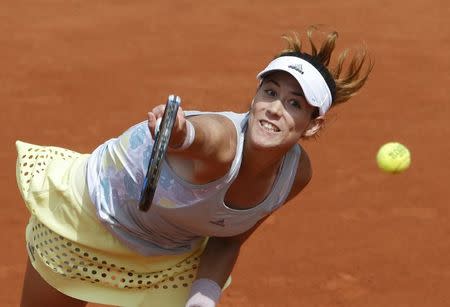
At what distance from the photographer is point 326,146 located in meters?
6.02

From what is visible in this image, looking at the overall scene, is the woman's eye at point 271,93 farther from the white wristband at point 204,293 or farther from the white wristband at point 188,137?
the white wristband at point 204,293

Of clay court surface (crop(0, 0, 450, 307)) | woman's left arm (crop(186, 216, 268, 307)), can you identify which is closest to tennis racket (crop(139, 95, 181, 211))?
woman's left arm (crop(186, 216, 268, 307))

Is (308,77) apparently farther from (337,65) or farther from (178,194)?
(178,194)

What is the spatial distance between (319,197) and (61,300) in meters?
2.29

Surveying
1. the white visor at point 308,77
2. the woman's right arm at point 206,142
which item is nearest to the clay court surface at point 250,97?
the white visor at point 308,77

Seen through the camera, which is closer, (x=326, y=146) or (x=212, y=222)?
(x=212, y=222)

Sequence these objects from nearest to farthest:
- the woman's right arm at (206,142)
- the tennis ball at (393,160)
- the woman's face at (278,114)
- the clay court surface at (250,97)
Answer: the woman's right arm at (206,142) < the woman's face at (278,114) < the tennis ball at (393,160) < the clay court surface at (250,97)

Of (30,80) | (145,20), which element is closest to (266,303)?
(30,80)

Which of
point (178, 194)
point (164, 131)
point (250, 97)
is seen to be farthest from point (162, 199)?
point (250, 97)

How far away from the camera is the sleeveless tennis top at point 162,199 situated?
9.87ft

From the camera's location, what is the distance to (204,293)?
136 inches

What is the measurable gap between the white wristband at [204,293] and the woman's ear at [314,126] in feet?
2.25

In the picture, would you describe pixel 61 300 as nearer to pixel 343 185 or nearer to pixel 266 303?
pixel 266 303

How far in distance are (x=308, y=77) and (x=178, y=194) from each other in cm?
54
